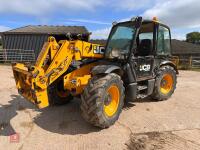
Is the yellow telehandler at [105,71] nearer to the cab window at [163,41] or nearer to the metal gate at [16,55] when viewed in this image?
the cab window at [163,41]

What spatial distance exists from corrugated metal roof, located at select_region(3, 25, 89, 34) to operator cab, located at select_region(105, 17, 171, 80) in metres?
16.8

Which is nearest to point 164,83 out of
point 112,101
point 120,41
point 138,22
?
point 120,41

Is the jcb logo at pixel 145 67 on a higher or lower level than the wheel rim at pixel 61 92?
higher

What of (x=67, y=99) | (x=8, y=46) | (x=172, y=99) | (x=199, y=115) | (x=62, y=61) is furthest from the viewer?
(x=8, y=46)

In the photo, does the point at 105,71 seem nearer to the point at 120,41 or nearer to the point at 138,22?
the point at 120,41

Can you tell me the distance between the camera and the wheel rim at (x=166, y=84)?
7.32m

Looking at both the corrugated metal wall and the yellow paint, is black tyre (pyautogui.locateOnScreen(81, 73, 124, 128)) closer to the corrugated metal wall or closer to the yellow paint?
the yellow paint

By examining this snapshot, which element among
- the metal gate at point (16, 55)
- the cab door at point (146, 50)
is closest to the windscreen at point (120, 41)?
the cab door at point (146, 50)

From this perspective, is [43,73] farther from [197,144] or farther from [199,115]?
[199,115]

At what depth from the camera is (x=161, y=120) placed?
5574 mm

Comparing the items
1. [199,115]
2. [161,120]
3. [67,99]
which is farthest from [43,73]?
[199,115]

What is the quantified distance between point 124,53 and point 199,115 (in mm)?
2318

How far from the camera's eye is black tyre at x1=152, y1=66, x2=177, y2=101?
689 cm

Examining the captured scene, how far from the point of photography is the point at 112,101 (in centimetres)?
532
